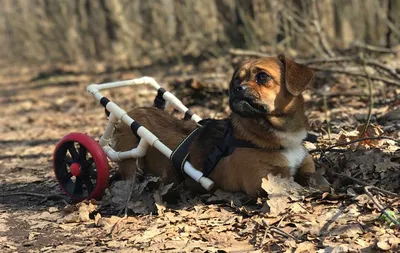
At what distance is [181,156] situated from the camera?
5180mm

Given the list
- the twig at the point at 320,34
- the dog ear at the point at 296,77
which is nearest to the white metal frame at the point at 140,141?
the dog ear at the point at 296,77

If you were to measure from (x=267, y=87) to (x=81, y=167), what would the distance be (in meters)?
1.96

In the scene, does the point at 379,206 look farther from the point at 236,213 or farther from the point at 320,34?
the point at 320,34

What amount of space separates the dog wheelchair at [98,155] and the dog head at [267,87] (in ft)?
2.50

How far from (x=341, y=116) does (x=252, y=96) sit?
11.0ft

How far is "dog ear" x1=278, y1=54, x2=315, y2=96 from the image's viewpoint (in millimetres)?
4930

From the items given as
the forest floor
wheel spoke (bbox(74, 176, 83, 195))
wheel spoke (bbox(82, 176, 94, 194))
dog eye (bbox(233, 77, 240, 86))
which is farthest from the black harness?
wheel spoke (bbox(74, 176, 83, 195))

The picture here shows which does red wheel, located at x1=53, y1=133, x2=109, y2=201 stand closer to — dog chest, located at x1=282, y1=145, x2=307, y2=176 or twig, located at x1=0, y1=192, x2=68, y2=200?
twig, located at x1=0, y1=192, x2=68, y2=200

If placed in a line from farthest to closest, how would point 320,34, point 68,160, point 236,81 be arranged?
point 320,34 → point 68,160 → point 236,81

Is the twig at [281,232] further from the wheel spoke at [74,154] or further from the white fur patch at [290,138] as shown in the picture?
the wheel spoke at [74,154]

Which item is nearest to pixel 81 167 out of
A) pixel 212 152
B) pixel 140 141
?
pixel 140 141

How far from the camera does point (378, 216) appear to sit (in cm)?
425

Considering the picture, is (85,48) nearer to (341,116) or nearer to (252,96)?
(341,116)

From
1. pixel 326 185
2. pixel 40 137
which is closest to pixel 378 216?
pixel 326 185
